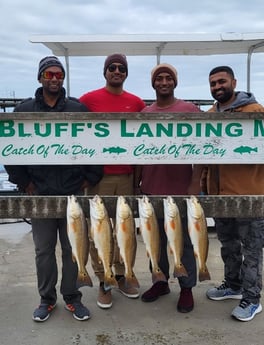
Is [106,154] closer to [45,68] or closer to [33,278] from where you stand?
[45,68]

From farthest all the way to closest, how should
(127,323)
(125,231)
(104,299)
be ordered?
(104,299), (127,323), (125,231)

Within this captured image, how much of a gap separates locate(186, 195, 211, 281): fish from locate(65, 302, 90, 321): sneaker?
1245 mm

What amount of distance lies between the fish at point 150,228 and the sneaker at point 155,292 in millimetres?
1230

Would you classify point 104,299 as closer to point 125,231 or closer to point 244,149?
point 125,231

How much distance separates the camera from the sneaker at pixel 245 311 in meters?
3.66

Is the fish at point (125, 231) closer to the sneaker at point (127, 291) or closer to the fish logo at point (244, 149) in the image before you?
the fish logo at point (244, 149)

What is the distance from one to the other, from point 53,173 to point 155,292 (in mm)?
1620

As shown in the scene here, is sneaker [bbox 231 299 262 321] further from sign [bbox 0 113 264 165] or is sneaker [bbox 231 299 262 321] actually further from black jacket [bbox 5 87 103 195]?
black jacket [bbox 5 87 103 195]

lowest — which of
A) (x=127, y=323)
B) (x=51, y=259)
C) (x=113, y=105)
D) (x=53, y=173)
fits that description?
(x=127, y=323)

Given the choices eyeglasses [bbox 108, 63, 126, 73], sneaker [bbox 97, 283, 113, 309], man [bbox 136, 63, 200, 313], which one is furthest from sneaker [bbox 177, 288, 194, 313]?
eyeglasses [bbox 108, 63, 126, 73]

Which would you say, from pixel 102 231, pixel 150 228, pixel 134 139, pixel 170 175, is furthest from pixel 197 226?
pixel 170 175

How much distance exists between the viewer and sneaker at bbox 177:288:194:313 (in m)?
3.86

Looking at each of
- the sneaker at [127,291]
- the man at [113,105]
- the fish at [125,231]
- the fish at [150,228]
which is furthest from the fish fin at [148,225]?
the sneaker at [127,291]

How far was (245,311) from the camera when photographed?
12.1 ft
